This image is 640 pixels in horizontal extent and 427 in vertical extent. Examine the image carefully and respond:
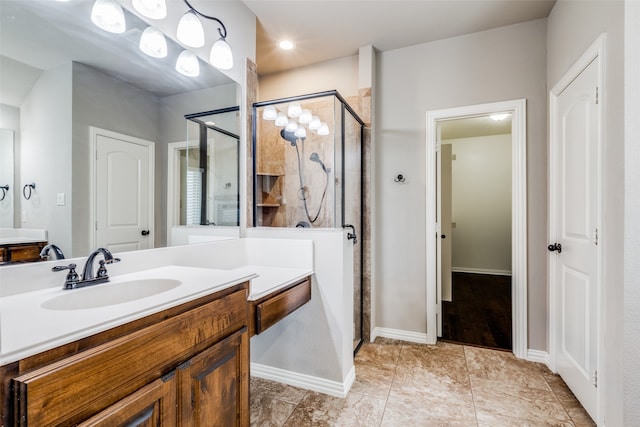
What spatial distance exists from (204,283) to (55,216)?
651mm

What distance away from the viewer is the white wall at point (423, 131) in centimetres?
233

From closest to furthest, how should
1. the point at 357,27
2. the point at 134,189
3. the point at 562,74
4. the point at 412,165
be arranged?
the point at 134,189, the point at 562,74, the point at 357,27, the point at 412,165

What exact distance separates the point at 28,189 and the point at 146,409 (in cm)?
91

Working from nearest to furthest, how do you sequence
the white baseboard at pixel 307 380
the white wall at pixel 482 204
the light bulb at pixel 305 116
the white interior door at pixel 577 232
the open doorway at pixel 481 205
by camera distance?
the white interior door at pixel 577 232, the white baseboard at pixel 307 380, the light bulb at pixel 305 116, the open doorway at pixel 481 205, the white wall at pixel 482 204

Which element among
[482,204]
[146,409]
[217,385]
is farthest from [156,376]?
[482,204]

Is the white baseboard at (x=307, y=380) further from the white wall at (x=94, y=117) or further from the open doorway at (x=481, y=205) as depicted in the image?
the open doorway at (x=481, y=205)

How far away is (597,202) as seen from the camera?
1599 mm

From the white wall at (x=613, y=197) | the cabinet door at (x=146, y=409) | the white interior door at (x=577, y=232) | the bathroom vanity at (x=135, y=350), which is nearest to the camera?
the bathroom vanity at (x=135, y=350)

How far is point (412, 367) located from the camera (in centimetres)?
223

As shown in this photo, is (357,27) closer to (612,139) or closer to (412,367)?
(612,139)

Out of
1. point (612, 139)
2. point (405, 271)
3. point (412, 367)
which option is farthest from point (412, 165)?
point (412, 367)

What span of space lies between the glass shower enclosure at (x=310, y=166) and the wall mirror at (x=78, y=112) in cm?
76

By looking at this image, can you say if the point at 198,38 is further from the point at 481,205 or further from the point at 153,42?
the point at 481,205

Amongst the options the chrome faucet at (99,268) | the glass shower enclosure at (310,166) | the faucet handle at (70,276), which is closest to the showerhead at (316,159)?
the glass shower enclosure at (310,166)
